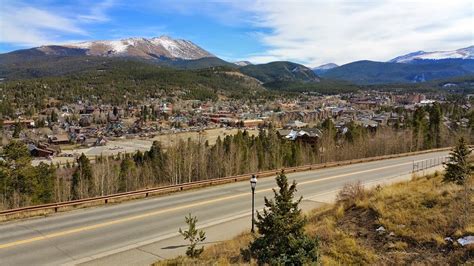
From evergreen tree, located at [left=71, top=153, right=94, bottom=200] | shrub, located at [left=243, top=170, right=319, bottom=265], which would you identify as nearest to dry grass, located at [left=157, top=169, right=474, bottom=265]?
shrub, located at [left=243, top=170, right=319, bottom=265]

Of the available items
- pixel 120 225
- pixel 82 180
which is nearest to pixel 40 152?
pixel 82 180

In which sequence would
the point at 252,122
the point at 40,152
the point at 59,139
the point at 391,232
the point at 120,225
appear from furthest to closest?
the point at 252,122
the point at 59,139
the point at 40,152
the point at 120,225
the point at 391,232

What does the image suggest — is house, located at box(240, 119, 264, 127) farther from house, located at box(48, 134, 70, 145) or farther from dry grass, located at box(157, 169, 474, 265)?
dry grass, located at box(157, 169, 474, 265)

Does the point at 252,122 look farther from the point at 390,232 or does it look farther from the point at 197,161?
the point at 390,232

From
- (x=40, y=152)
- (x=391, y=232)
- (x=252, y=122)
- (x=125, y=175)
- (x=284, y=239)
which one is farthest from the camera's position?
(x=252, y=122)

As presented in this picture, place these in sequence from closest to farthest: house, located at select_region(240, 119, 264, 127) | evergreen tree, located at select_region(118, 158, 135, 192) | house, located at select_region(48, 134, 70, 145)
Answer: evergreen tree, located at select_region(118, 158, 135, 192), house, located at select_region(48, 134, 70, 145), house, located at select_region(240, 119, 264, 127)

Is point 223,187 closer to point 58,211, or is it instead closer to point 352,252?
point 58,211

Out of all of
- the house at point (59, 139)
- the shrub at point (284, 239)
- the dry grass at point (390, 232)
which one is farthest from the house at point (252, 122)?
the shrub at point (284, 239)
